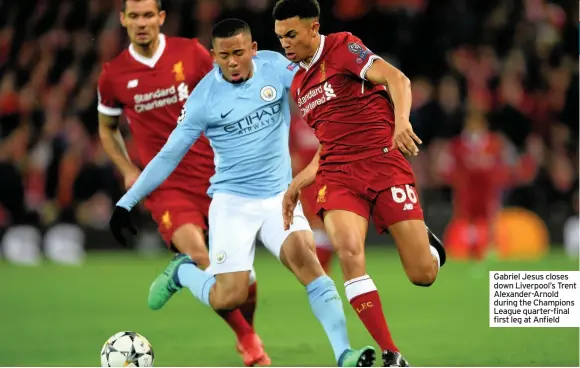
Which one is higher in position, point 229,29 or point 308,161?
point 308,161

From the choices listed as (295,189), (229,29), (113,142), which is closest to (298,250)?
(295,189)

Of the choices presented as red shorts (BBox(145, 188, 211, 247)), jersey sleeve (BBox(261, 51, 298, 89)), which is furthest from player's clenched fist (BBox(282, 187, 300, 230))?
red shorts (BBox(145, 188, 211, 247))

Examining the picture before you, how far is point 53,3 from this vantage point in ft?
63.6

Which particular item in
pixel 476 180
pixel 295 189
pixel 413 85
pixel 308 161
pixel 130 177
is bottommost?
pixel 295 189

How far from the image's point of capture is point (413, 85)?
58.7 feet

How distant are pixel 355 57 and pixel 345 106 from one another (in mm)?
326

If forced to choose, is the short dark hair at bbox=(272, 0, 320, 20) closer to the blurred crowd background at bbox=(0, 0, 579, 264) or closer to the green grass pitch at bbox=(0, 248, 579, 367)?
the green grass pitch at bbox=(0, 248, 579, 367)

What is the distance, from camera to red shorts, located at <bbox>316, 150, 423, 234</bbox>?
6695mm

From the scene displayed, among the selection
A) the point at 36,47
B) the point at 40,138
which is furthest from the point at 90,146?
the point at 36,47

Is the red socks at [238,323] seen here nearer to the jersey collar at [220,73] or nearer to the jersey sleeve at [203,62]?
the jersey collar at [220,73]

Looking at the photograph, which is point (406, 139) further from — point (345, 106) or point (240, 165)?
point (240, 165)

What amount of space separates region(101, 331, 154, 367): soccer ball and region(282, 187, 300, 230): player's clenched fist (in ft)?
3.59

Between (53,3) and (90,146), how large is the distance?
3.07 metres

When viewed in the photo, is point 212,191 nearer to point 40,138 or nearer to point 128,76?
point 128,76
